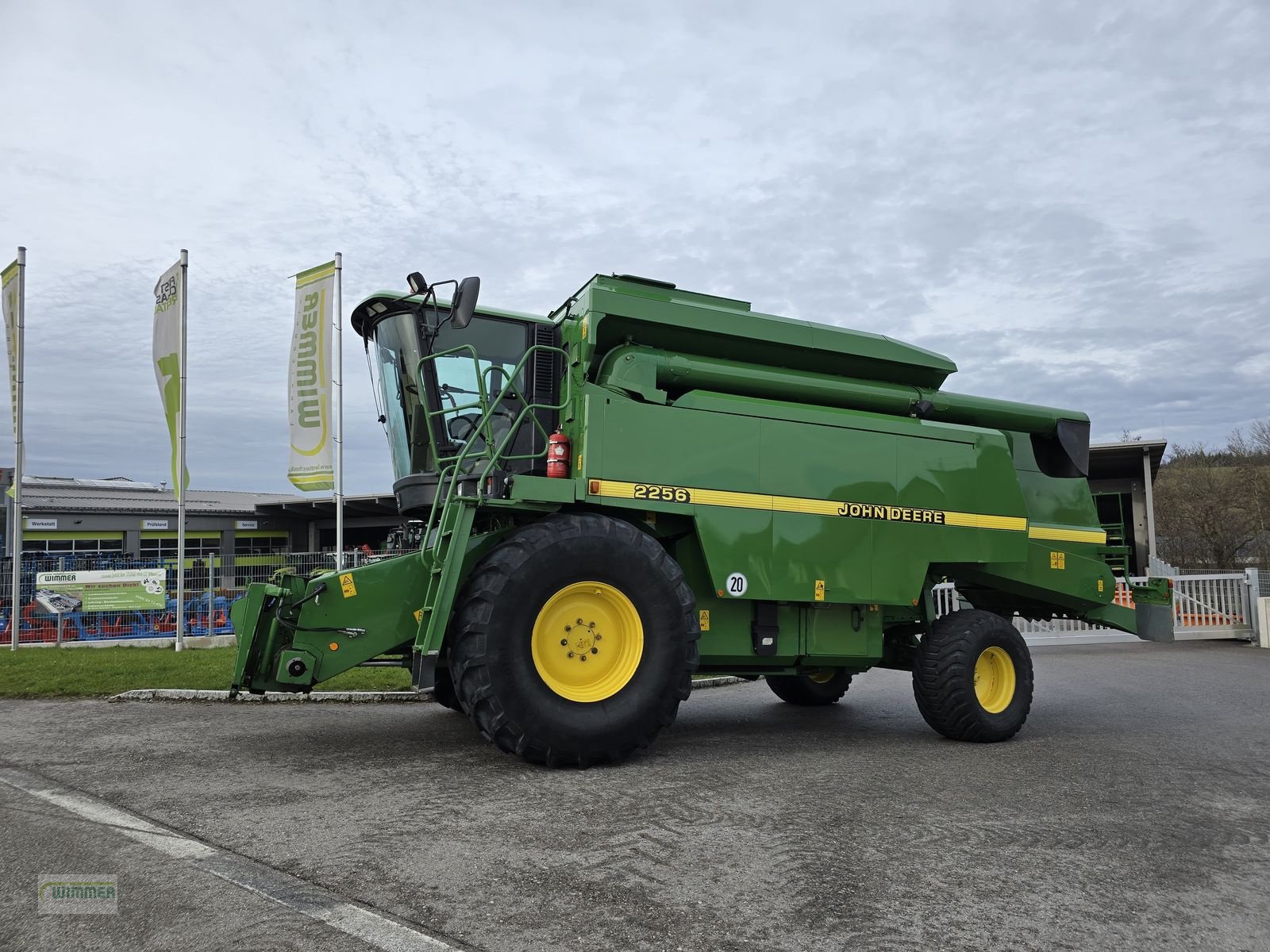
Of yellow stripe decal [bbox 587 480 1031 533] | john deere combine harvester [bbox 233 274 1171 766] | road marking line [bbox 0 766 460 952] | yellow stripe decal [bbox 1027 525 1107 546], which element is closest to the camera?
road marking line [bbox 0 766 460 952]

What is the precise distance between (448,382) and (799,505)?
2959 mm

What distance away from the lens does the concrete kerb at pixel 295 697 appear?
30.5 ft

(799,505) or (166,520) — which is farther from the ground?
(166,520)

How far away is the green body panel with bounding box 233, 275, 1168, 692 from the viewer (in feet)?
20.5

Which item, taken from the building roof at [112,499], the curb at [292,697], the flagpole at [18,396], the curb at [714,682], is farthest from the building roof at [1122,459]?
the building roof at [112,499]

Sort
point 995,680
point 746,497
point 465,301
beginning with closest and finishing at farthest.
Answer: point 465,301 < point 746,497 < point 995,680

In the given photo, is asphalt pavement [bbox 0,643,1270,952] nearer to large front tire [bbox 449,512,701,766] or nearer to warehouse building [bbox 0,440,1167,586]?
large front tire [bbox 449,512,701,766]

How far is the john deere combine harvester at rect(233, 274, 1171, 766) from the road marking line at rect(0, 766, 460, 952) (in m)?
1.30

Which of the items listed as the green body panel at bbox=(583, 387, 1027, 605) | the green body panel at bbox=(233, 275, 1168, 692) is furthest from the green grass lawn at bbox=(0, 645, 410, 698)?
the green body panel at bbox=(583, 387, 1027, 605)

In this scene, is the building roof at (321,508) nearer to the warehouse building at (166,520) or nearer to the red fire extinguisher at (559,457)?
the warehouse building at (166,520)

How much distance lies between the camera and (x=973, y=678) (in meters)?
7.39

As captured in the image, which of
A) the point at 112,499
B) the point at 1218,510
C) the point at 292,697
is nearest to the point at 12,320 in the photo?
the point at 292,697

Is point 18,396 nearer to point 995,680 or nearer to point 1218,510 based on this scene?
point 995,680

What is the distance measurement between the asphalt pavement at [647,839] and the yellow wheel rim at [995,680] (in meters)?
0.39
